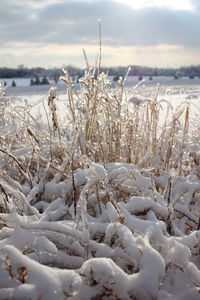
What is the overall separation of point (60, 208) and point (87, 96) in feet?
1.86

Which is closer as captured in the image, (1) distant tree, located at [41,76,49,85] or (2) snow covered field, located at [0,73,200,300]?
(2) snow covered field, located at [0,73,200,300]

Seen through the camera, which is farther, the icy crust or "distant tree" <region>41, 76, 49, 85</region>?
"distant tree" <region>41, 76, 49, 85</region>

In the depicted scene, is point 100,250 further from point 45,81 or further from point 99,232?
point 45,81

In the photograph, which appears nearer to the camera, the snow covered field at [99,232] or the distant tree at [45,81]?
the snow covered field at [99,232]

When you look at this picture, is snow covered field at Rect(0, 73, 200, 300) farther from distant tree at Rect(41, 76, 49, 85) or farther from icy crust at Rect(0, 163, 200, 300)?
distant tree at Rect(41, 76, 49, 85)

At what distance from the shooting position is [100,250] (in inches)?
39.7

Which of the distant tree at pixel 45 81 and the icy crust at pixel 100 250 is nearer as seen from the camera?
the icy crust at pixel 100 250

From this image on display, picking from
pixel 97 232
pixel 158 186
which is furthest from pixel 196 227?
pixel 97 232

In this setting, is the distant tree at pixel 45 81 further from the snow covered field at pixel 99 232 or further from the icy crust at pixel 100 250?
the icy crust at pixel 100 250

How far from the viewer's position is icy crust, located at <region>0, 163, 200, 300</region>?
875mm

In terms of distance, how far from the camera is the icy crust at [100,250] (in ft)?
2.87

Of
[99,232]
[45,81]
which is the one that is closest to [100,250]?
[99,232]

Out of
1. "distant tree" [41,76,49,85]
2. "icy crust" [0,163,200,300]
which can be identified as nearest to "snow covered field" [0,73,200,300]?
"icy crust" [0,163,200,300]

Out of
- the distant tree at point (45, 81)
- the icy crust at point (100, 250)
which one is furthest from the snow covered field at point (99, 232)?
the distant tree at point (45, 81)
